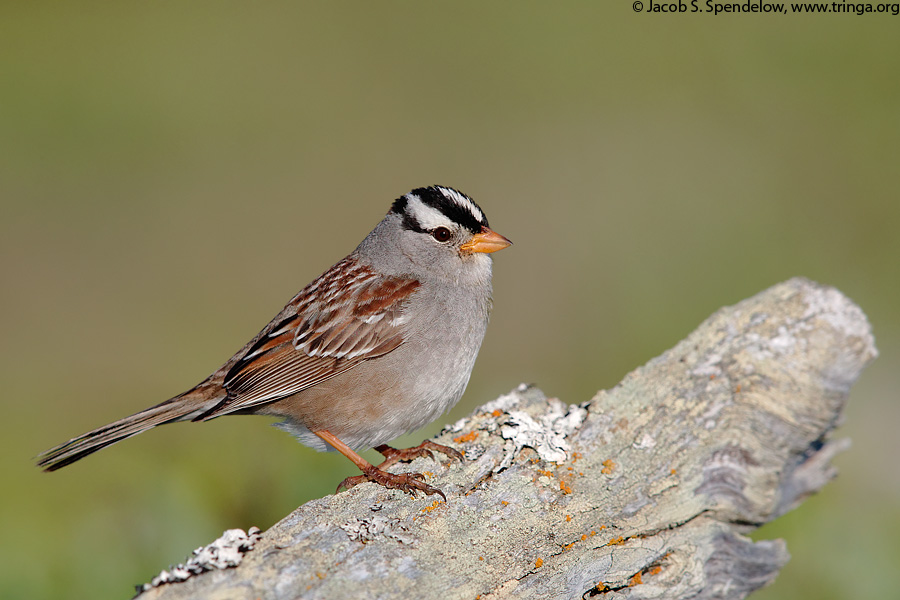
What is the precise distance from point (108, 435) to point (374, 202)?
6175 mm

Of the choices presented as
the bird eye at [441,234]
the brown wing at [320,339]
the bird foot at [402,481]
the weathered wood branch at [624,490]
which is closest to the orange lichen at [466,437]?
the weathered wood branch at [624,490]

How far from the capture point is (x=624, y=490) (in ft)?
11.2

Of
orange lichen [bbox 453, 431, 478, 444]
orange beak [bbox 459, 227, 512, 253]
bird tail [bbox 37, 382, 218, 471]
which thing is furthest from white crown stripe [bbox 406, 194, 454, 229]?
bird tail [bbox 37, 382, 218, 471]

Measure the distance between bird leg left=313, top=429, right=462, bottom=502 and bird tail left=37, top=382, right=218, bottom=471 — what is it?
2.32 ft

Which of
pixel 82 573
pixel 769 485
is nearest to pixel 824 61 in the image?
pixel 769 485

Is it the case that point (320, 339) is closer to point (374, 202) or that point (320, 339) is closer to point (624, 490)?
point (624, 490)

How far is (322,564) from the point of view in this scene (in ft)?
9.11

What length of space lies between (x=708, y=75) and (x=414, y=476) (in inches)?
375

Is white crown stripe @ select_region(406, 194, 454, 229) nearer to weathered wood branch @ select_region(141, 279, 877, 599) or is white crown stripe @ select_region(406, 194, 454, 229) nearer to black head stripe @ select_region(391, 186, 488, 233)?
black head stripe @ select_region(391, 186, 488, 233)

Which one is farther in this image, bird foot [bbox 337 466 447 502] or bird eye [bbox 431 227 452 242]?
bird eye [bbox 431 227 452 242]

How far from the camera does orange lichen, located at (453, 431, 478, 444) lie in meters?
3.89

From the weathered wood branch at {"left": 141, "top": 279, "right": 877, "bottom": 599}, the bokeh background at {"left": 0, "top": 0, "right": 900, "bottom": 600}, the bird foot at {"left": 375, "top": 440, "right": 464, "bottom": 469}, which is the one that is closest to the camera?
the weathered wood branch at {"left": 141, "top": 279, "right": 877, "bottom": 599}

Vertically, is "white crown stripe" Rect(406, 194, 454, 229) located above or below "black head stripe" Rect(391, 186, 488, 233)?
below

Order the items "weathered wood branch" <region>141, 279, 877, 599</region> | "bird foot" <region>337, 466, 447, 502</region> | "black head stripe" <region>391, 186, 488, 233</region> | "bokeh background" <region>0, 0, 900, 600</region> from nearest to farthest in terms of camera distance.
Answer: "weathered wood branch" <region>141, 279, 877, 599</region> → "bird foot" <region>337, 466, 447, 502</region> → "black head stripe" <region>391, 186, 488, 233</region> → "bokeh background" <region>0, 0, 900, 600</region>
